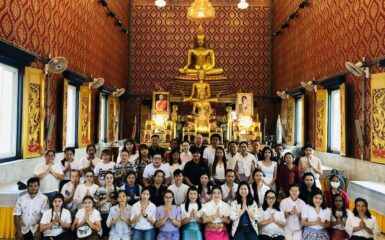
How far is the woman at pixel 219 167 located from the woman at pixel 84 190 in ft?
6.55

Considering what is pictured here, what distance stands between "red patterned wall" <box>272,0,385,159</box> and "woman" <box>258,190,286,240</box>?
358 centimetres

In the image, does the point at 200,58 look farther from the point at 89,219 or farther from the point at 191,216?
the point at 89,219

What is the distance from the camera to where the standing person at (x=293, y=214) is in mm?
5035

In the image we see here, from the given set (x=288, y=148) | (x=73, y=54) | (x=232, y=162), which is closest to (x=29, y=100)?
(x=73, y=54)

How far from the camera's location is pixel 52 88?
28.0ft

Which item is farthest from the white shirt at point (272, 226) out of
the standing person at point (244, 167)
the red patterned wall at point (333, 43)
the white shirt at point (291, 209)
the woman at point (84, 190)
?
the red patterned wall at point (333, 43)

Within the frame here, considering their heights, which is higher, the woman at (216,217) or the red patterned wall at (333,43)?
the red patterned wall at (333,43)

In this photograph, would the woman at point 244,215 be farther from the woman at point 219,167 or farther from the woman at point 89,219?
the woman at point 89,219

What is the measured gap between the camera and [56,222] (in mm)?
4816

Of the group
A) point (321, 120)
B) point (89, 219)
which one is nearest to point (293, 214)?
point (89, 219)

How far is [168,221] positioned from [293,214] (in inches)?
65.0

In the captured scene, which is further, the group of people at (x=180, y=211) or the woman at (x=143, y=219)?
the woman at (x=143, y=219)

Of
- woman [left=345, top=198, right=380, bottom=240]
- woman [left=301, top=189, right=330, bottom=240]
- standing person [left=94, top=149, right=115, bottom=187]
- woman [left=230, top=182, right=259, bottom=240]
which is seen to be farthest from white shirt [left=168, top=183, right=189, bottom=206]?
woman [left=345, top=198, right=380, bottom=240]

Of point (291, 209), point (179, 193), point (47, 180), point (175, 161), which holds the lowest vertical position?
point (291, 209)
